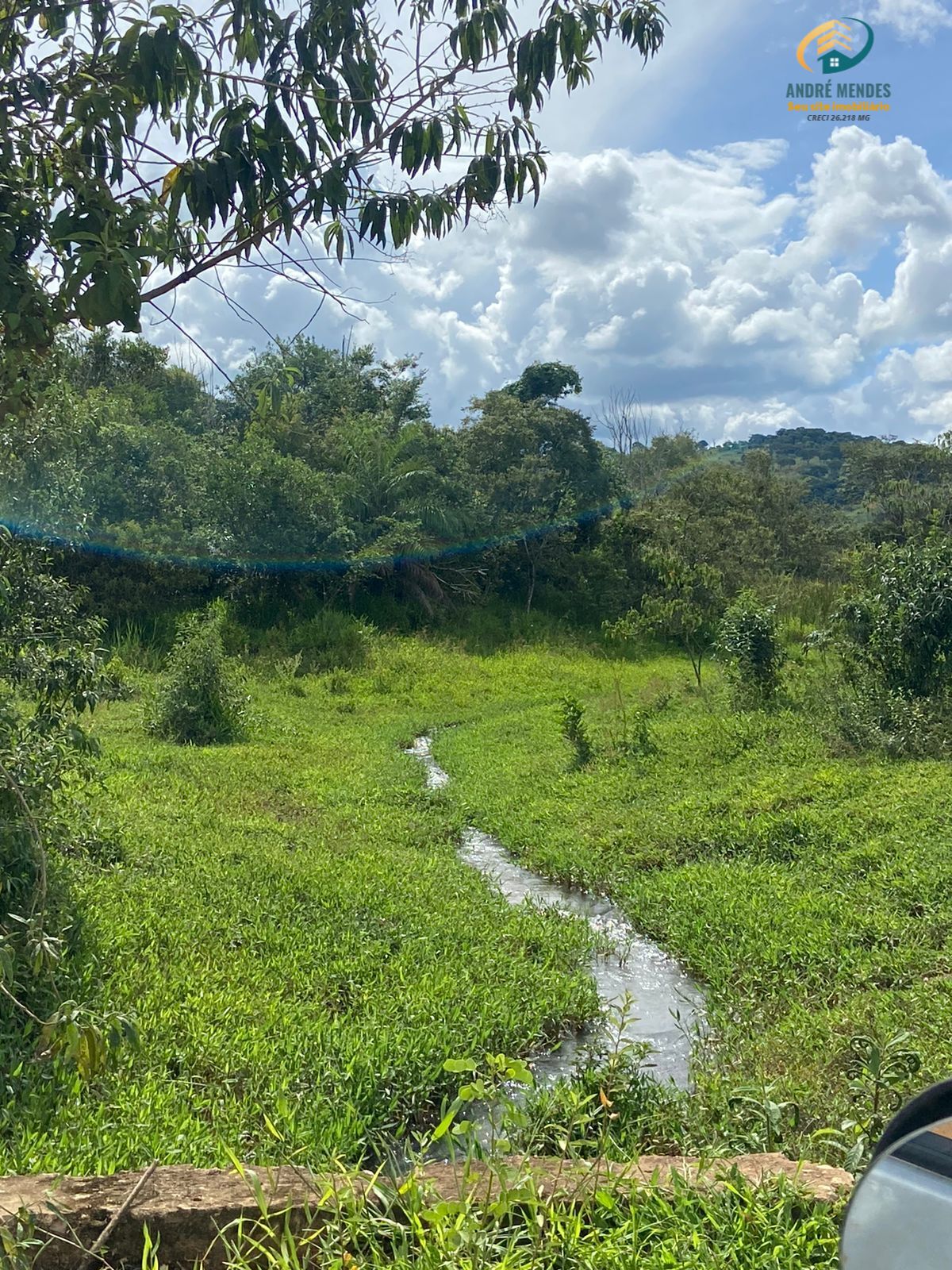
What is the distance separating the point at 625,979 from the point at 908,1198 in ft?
14.2

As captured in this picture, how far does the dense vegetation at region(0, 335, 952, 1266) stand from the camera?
10.6ft

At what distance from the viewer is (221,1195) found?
6.94 feet

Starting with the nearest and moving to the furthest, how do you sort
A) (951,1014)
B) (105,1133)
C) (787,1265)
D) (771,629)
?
1. (787,1265)
2. (105,1133)
3. (951,1014)
4. (771,629)

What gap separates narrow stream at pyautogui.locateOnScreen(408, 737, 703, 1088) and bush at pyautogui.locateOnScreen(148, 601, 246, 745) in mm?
4151

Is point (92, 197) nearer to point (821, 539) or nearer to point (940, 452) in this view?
point (821, 539)

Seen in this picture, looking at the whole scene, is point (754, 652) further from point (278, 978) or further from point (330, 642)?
point (330, 642)

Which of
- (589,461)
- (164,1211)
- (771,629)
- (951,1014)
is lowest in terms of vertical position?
(951,1014)

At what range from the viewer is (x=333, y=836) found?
7.05 metres

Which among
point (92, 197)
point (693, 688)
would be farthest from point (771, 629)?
point (92, 197)

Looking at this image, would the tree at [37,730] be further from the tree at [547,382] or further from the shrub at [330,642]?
the tree at [547,382]

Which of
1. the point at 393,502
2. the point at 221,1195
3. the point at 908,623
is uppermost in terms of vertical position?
the point at 393,502

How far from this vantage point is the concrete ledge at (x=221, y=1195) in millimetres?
2012

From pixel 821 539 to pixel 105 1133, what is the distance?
84.8 ft

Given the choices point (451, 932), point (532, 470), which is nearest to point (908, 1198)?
point (451, 932)
